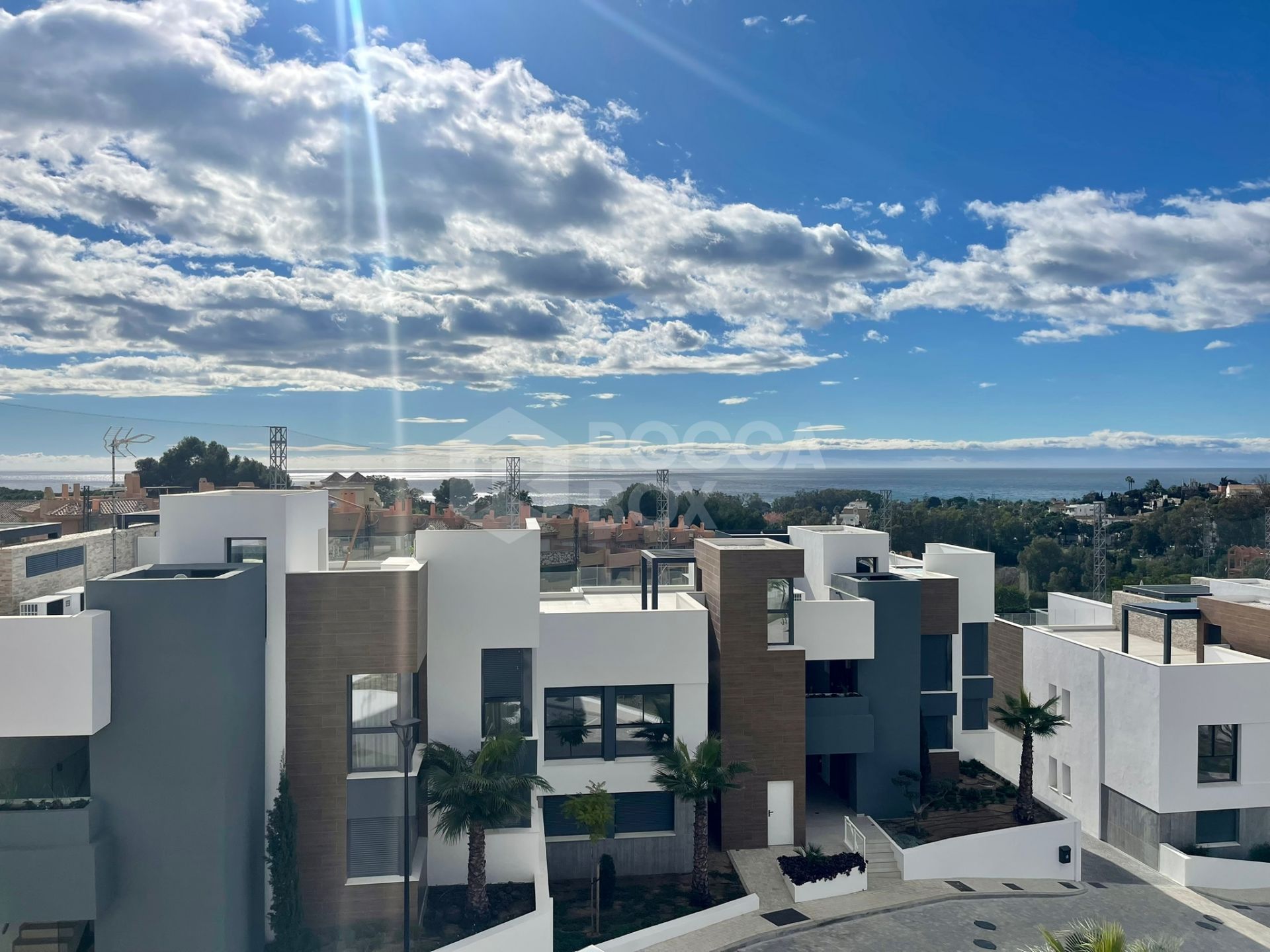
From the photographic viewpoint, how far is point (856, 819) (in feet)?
68.3

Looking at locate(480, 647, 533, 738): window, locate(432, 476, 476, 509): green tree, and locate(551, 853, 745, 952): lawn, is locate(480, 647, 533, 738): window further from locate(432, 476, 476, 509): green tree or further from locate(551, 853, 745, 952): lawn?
locate(432, 476, 476, 509): green tree

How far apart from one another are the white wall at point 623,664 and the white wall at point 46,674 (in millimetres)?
8898

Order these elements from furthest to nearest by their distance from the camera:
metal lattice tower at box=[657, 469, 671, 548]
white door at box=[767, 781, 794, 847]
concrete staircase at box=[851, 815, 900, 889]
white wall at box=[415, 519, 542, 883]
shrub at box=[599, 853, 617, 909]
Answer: metal lattice tower at box=[657, 469, 671, 548], white door at box=[767, 781, 794, 847], concrete staircase at box=[851, 815, 900, 889], white wall at box=[415, 519, 542, 883], shrub at box=[599, 853, 617, 909]

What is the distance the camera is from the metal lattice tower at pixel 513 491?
18.6m

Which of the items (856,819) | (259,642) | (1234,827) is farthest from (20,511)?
(1234,827)

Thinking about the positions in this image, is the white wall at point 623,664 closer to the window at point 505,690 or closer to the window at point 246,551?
the window at point 505,690

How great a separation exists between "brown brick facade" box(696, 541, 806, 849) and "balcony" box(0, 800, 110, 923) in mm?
12862

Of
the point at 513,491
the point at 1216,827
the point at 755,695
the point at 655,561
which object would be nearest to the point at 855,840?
the point at 755,695

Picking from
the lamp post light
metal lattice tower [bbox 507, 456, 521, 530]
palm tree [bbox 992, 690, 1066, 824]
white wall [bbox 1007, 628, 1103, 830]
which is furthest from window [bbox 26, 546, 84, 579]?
white wall [bbox 1007, 628, 1103, 830]

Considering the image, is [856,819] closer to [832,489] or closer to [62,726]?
[62,726]

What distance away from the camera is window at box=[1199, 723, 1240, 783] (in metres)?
20.2

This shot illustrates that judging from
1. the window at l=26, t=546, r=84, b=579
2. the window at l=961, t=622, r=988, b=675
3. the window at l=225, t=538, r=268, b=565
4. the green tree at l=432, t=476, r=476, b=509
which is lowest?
the window at l=961, t=622, r=988, b=675

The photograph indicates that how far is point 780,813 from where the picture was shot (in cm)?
1972

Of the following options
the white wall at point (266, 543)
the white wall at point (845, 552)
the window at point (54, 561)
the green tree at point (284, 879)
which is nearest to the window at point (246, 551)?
the white wall at point (266, 543)
